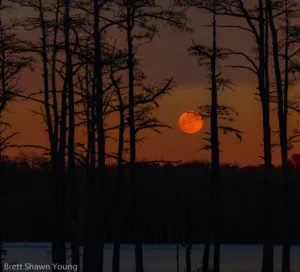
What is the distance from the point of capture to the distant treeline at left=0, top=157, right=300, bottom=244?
74.8 meters

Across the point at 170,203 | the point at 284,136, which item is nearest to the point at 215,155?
the point at 284,136

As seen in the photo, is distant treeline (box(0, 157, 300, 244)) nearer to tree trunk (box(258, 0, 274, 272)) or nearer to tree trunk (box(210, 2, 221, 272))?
tree trunk (box(210, 2, 221, 272))

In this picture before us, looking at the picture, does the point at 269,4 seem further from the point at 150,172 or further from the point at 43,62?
the point at 150,172

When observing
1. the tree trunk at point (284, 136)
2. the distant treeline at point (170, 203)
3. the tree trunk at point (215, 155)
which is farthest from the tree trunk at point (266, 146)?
the distant treeline at point (170, 203)

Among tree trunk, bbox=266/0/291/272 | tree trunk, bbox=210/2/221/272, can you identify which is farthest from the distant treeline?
tree trunk, bbox=266/0/291/272

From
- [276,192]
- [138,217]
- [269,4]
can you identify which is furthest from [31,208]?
[269,4]

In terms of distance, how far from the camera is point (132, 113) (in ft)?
86.8

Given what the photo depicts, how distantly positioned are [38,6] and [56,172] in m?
4.84

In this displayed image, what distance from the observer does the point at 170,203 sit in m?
80.9

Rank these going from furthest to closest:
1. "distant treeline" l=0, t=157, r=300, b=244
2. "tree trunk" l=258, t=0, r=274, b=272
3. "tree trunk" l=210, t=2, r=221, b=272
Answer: "distant treeline" l=0, t=157, r=300, b=244
"tree trunk" l=210, t=2, r=221, b=272
"tree trunk" l=258, t=0, r=274, b=272

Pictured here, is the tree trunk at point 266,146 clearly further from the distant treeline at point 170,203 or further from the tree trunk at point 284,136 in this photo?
the distant treeline at point 170,203

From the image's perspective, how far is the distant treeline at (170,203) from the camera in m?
74.8

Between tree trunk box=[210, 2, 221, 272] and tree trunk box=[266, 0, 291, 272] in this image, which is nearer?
tree trunk box=[266, 0, 291, 272]

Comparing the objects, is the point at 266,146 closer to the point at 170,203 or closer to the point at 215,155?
the point at 215,155
